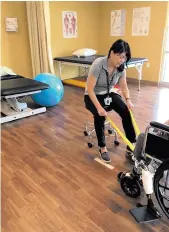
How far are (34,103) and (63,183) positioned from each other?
218 centimetres

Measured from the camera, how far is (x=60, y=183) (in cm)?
178

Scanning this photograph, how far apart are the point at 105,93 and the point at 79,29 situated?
12.3 feet

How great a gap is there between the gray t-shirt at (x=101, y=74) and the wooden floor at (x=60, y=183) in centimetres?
67

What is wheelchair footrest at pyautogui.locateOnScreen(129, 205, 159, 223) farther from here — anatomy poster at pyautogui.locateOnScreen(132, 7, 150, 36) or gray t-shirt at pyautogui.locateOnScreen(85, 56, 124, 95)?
anatomy poster at pyautogui.locateOnScreen(132, 7, 150, 36)

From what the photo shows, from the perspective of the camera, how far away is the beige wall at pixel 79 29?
480 cm

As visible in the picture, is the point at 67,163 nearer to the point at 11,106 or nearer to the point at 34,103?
the point at 11,106

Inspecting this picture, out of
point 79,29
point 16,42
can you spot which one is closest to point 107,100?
point 16,42

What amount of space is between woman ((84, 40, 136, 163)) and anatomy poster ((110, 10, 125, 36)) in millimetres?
3585

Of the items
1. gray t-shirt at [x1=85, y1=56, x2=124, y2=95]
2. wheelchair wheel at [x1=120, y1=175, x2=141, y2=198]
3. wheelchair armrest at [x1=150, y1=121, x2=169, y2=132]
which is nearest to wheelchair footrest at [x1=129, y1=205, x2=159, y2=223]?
wheelchair wheel at [x1=120, y1=175, x2=141, y2=198]

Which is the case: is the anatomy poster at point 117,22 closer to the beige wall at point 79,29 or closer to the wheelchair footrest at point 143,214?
the beige wall at point 79,29

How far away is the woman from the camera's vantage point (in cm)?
182

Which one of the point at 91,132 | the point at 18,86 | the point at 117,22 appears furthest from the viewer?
the point at 117,22

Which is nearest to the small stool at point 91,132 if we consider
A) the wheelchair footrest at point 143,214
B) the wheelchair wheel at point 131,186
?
the wheelchair wheel at point 131,186

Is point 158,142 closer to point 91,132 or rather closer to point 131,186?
point 131,186
